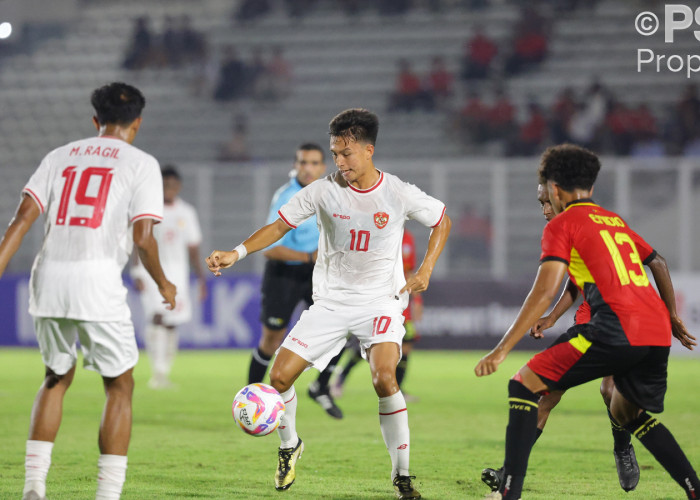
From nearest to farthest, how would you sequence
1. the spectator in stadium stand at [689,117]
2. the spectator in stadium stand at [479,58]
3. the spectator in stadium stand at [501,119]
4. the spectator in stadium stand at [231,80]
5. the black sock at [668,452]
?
the black sock at [668,452] < the spectator in stadium stand at [689,117] < the spectator in stadium stand at [501,119] < the spectator in stadium stand at [479,58] < the spectator in stadium stand at [231,80]

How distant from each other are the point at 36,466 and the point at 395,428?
1971 mm

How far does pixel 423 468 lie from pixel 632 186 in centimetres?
1056

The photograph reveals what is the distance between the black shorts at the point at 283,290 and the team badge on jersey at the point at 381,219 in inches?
109

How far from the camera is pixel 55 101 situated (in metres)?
24.8

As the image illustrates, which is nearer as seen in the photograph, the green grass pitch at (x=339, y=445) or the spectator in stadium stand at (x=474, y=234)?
the green grass pitch at (x=339, y=445)

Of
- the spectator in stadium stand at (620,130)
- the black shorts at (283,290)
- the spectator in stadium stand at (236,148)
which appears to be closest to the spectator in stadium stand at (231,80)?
the spectator in stadium stand at (236,148)

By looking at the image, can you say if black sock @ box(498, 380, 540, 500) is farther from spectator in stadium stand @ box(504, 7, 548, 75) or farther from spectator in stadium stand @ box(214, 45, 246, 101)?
spectator in stadium stand @ box(214, 45, 246, 101)

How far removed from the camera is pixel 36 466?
482 centimetres

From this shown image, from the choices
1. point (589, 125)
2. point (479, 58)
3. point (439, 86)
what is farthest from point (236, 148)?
point (589, 125)

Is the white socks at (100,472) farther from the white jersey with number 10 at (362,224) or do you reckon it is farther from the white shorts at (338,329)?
the white jersey with number 10 at (362,224)

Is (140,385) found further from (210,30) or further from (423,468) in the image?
(210,30)

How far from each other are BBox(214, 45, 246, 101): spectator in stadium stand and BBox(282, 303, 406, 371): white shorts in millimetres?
18459

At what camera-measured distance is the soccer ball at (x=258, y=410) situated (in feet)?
18.5

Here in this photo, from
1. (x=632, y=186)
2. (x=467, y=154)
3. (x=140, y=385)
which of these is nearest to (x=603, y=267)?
(x=140, y=385)
